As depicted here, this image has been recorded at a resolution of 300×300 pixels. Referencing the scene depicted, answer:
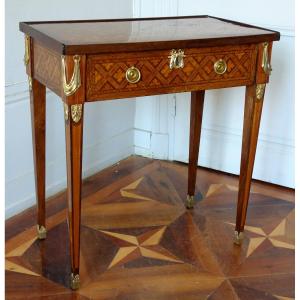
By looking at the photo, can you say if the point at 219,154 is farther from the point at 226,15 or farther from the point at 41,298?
the point at 41,298

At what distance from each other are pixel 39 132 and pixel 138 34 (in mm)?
478

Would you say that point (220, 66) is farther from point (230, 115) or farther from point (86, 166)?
point (86, 166)

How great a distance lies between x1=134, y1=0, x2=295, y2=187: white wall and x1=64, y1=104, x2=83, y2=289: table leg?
1175 mm

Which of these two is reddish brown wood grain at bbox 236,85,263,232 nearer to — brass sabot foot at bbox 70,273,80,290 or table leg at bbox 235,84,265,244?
table leg at bbox 235,84,265,244

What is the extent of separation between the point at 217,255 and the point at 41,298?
0.63 m

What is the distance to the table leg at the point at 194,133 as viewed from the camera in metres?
2.08

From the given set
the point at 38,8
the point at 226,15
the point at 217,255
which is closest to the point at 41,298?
the point at 217,255

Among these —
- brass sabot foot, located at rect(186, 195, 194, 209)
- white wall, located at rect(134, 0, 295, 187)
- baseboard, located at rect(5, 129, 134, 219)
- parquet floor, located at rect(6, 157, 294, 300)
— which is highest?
white wall, located at rect(134, 0, 295, 187)

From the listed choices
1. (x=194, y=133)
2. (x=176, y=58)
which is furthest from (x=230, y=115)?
(x=176, y=58)

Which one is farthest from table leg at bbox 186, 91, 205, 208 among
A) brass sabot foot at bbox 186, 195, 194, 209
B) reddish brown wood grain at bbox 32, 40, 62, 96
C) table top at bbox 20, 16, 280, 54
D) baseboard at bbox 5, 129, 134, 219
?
reddish brown wood grain at bbox 32, 40, 62, 96

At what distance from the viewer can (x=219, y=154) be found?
2.61 m

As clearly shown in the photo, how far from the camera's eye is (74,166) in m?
1.52

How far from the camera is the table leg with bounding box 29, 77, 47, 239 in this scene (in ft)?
5.69

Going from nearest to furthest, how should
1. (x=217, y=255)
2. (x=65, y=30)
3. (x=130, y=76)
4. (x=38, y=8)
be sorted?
(x=130, y=76), (x=65, y=30), (x=217, y=255), (x=38, y=8)
